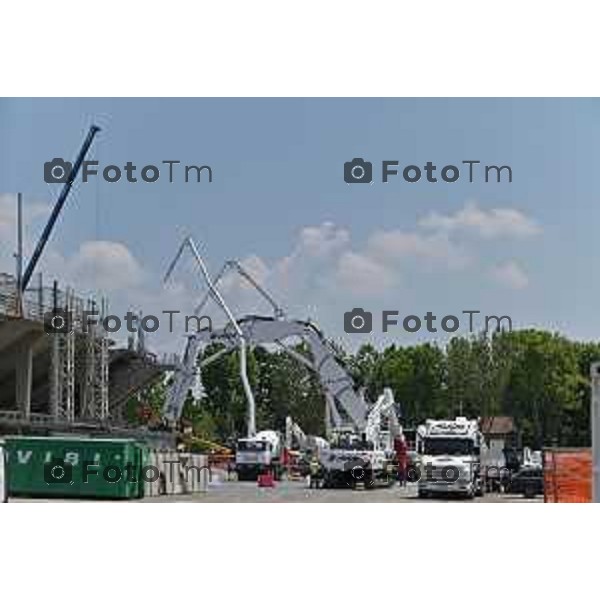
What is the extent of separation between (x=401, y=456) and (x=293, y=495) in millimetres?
3609

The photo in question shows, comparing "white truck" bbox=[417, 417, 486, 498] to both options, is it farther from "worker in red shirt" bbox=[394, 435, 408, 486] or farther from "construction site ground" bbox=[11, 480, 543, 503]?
"construction site ground" bbox=[11, 480, 543, 503]

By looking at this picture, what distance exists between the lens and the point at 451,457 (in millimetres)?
19812

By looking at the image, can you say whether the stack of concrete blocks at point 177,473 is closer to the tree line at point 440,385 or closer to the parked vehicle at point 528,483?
the tree line at point 440,385

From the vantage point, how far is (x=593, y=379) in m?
9.89

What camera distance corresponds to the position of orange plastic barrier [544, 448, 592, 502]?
16.9 metres

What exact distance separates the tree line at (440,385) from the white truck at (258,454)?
210mm

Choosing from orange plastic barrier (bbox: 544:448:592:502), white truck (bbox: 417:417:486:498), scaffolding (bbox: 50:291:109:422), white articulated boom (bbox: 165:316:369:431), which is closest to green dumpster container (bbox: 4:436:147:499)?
scaffolding (bbox: 50:291:109:422)

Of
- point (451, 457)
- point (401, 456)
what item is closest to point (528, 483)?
point (451, 457)

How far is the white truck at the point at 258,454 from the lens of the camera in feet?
55.8

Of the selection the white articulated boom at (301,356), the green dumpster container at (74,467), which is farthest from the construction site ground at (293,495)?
the white articulated boom at (301,356)

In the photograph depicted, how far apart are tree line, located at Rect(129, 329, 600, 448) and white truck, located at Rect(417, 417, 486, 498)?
0.41 m
